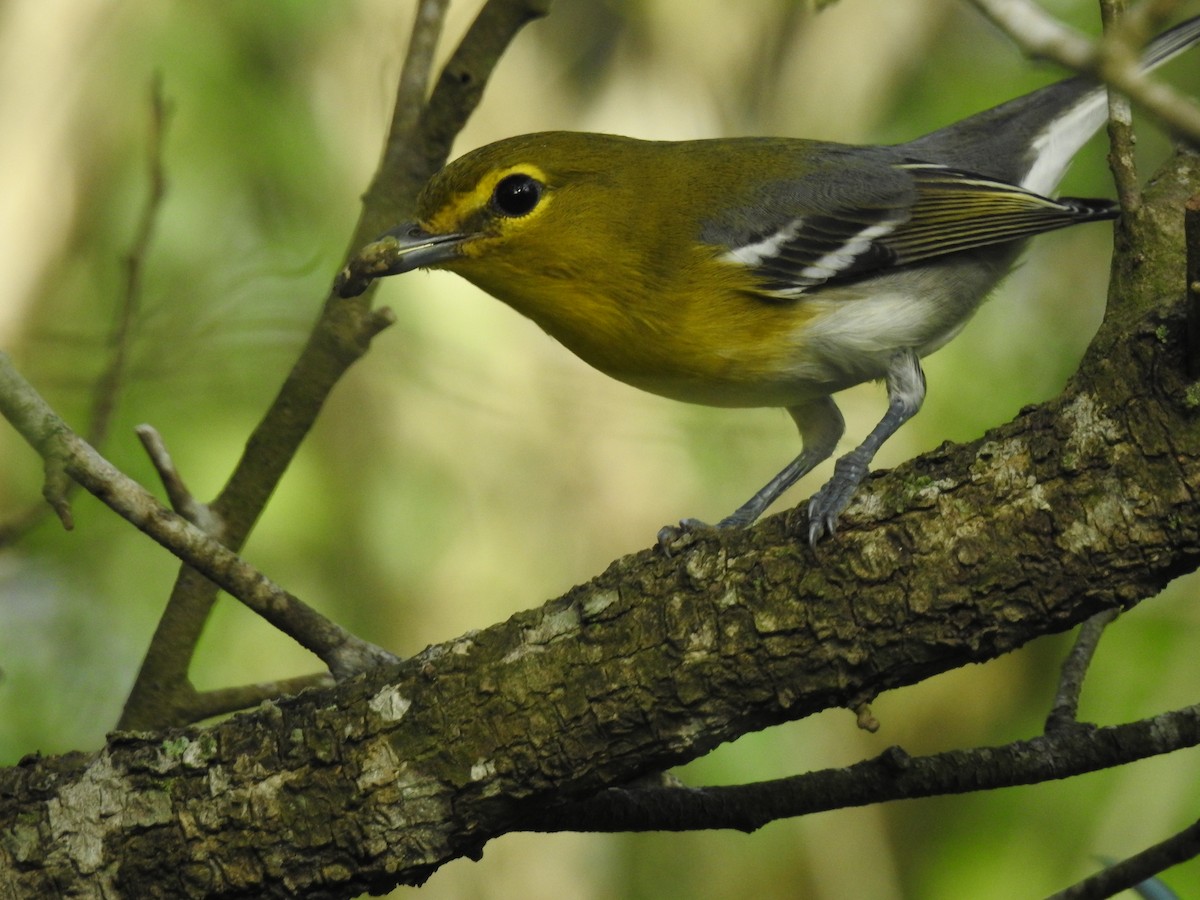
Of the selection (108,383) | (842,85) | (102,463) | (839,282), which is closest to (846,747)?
(839,282)

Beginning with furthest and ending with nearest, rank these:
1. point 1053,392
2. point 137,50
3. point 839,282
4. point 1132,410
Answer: point 137,50, point 1053,392, point 839,282, point 1132,410

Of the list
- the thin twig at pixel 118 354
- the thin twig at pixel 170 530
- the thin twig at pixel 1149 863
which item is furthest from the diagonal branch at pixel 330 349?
the thin twig at pixel 1149 863

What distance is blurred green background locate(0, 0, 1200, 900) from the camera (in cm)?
534

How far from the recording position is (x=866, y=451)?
3508 millimetres

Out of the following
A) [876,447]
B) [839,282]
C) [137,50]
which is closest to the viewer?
[876,447]

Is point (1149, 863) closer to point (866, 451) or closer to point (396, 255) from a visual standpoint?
point (866, 451)

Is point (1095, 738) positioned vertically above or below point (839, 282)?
below

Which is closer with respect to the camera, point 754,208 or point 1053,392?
point 754,208

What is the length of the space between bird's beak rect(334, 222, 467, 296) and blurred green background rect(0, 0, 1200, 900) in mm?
1274

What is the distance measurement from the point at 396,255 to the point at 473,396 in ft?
9.53

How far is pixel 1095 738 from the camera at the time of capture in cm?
261

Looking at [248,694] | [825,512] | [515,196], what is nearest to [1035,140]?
[515,196]

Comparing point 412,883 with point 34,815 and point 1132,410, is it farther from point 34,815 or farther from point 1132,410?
point 1132,410

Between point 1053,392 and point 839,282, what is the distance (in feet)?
6.52
